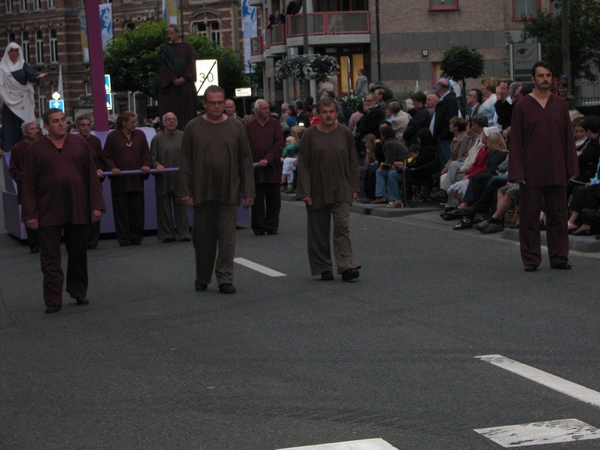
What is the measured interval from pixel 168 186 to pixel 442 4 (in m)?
38.0

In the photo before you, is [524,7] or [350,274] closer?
[350,274]

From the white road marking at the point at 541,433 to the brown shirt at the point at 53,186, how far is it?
578 centimetres

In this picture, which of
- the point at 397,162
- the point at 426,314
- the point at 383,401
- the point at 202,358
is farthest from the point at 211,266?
the point at 397,162

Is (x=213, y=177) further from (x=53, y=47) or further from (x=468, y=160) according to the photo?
(x=53, y=47)

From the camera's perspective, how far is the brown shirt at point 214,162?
11.1 meters

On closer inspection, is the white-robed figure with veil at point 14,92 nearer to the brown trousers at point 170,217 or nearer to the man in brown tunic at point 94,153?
the man in brown tunic at point 94,153

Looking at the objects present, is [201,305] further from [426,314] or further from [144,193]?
[144,193]


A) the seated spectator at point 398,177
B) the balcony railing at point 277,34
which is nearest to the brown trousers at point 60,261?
the seated spectator at point 398,177

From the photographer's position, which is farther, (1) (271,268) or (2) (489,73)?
(2) (489,73)

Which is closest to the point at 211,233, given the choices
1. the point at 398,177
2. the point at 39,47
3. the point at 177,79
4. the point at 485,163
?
the point at 485,163

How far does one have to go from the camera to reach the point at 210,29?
8544 centimetres

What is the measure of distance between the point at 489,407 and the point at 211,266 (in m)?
5.46

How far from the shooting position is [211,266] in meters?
11.1

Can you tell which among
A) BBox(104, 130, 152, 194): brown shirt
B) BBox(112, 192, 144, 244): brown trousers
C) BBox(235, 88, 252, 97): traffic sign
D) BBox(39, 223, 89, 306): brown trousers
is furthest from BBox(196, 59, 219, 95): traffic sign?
BBox(39, 223, 89, 306): brown trousers
